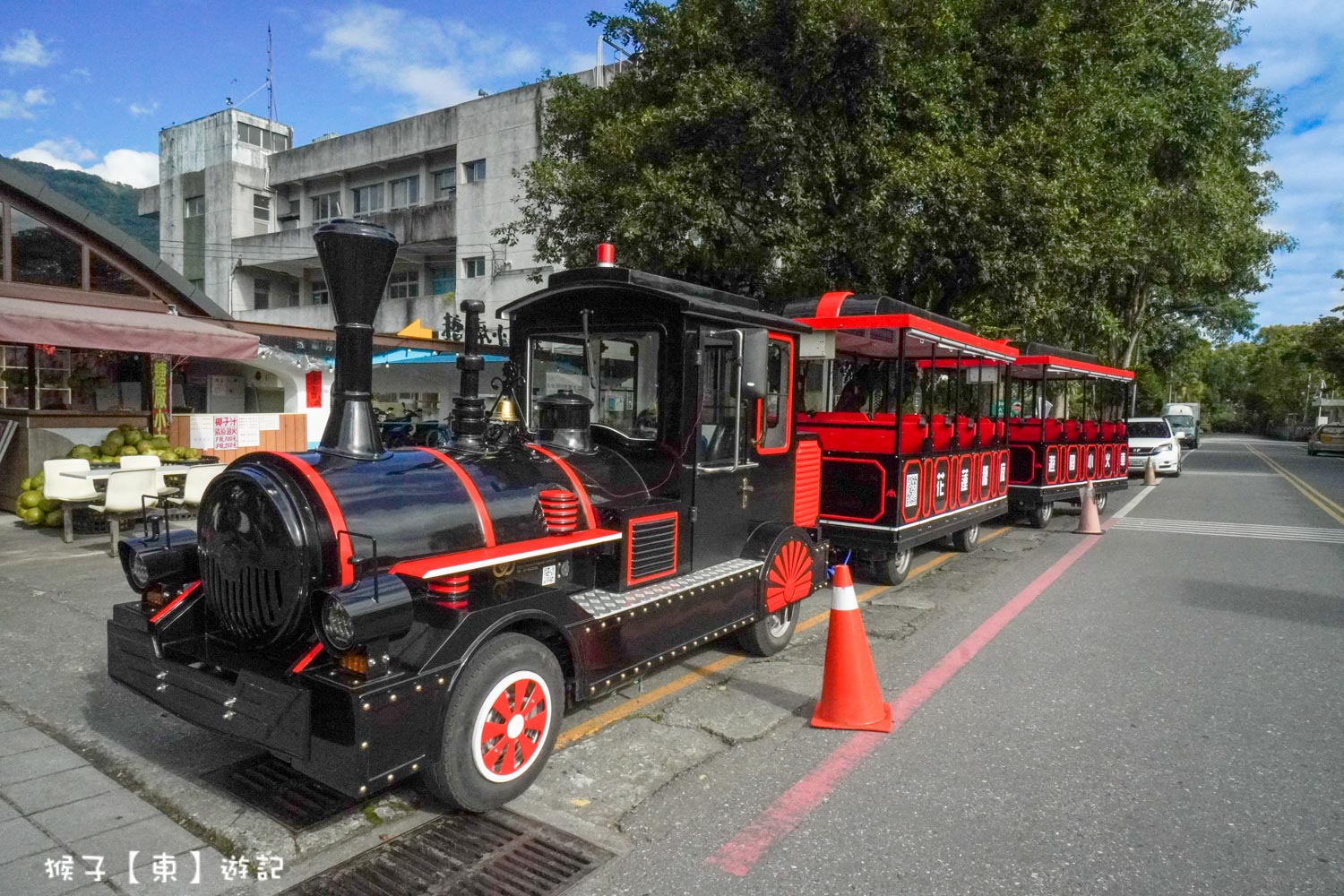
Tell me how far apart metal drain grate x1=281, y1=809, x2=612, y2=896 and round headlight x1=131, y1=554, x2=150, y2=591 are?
163cm

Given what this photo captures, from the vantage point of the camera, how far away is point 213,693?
3.24 m

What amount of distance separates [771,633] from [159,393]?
10.1 metres

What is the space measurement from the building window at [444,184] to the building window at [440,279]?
242 centimetres

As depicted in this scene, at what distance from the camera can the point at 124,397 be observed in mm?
12305

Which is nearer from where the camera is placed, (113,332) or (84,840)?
(84,840)

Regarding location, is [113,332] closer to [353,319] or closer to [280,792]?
[353,319]

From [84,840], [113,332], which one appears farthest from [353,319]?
[113,332]

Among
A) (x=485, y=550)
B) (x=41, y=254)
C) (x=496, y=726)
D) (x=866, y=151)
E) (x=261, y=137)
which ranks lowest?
(x=496, y=726)

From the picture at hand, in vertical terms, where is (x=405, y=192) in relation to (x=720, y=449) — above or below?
above

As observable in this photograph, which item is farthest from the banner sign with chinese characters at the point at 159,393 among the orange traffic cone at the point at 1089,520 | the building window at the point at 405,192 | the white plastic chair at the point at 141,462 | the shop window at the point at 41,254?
the building window at the point at 405,192

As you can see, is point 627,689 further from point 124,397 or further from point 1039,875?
point 124,397

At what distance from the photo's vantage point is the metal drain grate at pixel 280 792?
345 centimetres

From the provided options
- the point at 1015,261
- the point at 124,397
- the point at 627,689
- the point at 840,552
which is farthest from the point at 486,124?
the point at 627,689

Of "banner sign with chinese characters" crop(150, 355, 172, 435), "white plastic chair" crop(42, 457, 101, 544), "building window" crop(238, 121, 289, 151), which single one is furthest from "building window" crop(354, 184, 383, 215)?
"white plastic chair" crop(42, 457, 101, 544)
